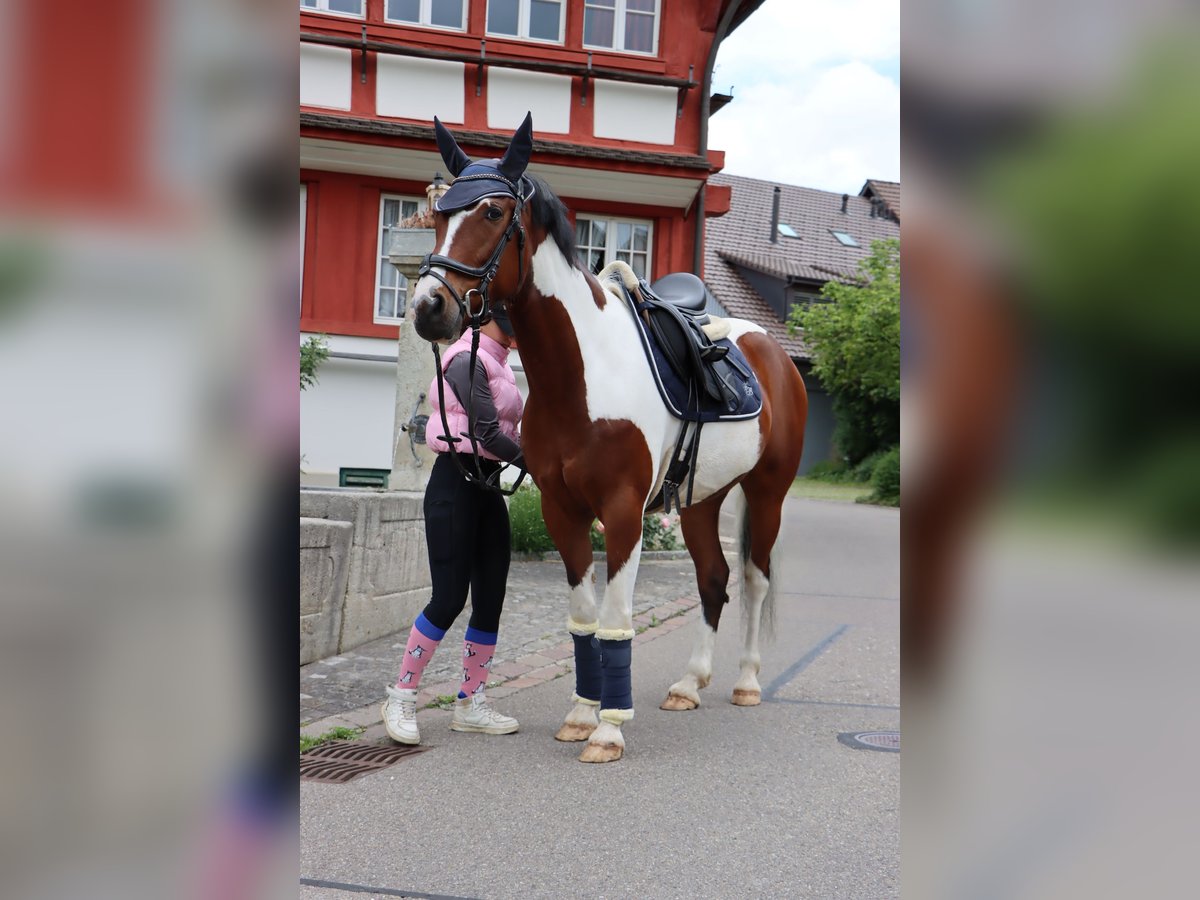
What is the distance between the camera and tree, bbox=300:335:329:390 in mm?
13203

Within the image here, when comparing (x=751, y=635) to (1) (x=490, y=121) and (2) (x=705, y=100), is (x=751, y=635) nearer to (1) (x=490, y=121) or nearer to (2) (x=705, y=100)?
(1) (x=490, y=121)

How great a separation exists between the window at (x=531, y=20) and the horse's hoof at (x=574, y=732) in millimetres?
12477

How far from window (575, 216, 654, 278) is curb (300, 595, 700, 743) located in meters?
8.10

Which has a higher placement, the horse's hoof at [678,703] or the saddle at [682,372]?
the saddle at [682,372]

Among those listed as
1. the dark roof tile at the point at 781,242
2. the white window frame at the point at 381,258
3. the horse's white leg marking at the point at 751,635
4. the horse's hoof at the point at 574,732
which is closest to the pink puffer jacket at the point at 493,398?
the horse's hoof at the point at 574,732

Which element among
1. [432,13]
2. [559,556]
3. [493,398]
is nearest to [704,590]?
[493,398]

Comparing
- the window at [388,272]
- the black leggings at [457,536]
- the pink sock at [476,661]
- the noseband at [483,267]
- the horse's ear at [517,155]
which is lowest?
the pink sock at [476,661]

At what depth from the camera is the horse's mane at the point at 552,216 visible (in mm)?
4117

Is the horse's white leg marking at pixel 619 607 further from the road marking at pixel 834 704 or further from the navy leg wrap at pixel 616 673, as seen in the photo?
the road marking at pixel 834 704
